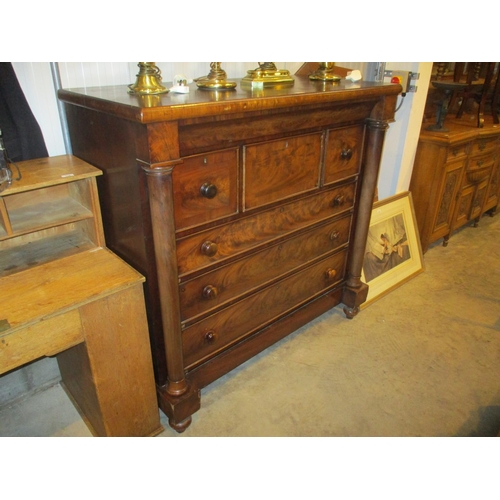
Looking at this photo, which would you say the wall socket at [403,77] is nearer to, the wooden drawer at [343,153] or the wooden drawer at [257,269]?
the wooden drawer at [343,153]

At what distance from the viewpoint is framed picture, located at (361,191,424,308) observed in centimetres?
251

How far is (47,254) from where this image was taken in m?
1.42

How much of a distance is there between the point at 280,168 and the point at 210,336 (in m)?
0.72

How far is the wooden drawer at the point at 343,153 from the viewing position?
171 cm

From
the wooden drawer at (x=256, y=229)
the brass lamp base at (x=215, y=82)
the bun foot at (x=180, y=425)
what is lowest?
the bun foot at (x=180, y=425)

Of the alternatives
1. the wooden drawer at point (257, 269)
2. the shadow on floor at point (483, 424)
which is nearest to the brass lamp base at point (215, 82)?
the wooden drawer at point (257, 269)

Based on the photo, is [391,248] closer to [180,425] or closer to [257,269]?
[257,269]

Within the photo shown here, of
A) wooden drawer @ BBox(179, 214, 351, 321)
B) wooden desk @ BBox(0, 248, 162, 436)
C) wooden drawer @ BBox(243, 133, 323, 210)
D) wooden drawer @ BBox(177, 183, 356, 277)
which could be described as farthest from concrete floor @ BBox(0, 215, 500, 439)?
wooden drawer @ BBox(243, 133, 323, 210)

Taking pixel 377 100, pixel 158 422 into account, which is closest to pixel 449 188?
pixel 377 100

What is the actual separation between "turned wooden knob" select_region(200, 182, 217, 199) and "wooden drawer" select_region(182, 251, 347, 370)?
0.52 meters

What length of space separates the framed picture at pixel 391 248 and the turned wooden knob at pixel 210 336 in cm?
115

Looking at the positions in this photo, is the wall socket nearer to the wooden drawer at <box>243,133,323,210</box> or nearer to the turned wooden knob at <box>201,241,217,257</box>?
the wooden drawer at <box>243,133,323,210</box>

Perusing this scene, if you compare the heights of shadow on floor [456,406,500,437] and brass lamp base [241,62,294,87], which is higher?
brass lamp base [241,62,294,87]
